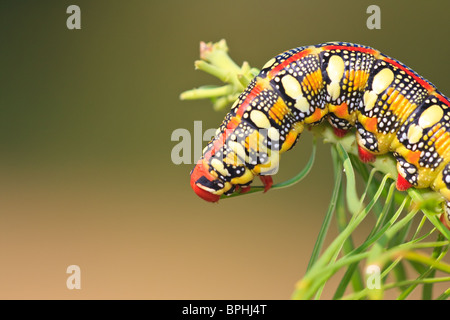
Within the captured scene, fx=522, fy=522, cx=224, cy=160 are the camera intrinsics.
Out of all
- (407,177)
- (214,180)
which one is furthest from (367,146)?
(214,180)

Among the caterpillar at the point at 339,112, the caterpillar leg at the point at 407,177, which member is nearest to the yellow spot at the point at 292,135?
the caterpillar at the point at 339,112

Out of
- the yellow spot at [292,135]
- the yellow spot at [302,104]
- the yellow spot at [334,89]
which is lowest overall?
the yellow spot at [292,135]

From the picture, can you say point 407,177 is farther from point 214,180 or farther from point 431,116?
point 214,180

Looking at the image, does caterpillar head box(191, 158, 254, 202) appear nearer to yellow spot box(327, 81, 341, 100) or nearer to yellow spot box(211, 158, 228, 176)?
yellow spot box(211, 158, 228, 176)

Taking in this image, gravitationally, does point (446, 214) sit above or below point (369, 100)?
below

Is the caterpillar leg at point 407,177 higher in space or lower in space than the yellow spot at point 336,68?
lower

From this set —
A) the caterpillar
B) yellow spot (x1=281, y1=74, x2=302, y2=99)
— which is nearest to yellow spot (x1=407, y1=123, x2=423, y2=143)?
the caterpillar

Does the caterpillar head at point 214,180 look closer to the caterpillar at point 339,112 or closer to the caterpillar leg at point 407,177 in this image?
the caterpillar at point 339,112
